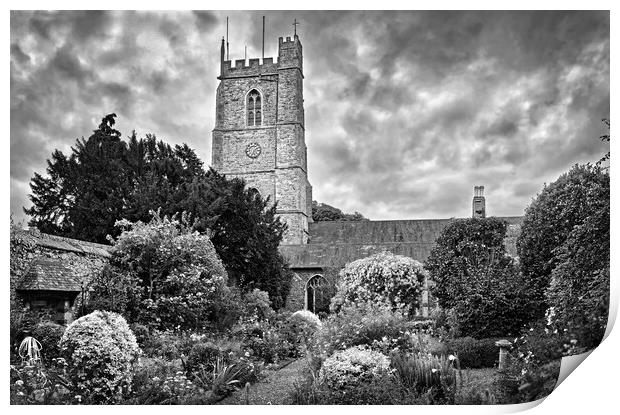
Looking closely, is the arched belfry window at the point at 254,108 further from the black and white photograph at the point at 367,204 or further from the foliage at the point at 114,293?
the foliage at the point at 114,293

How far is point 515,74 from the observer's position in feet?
29.1

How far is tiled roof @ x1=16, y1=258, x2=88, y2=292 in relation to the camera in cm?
877

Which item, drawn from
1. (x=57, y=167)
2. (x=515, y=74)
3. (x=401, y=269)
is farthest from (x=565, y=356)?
(x=57, y=167)

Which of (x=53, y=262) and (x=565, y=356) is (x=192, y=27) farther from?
(x=565, y=356)

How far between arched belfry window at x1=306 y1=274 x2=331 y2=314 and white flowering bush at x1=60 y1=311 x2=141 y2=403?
49.6 ft

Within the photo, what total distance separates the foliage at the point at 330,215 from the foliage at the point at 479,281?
2823 centimetres

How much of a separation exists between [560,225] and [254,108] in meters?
26.0

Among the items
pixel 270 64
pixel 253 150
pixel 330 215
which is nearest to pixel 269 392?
pixel 253 150

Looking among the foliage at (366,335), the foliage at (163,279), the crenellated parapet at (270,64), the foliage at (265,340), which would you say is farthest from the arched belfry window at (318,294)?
the crenellated parapet at (270,64)

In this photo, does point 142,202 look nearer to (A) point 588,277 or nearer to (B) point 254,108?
(A) point 588,277

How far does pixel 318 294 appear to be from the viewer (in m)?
23.5

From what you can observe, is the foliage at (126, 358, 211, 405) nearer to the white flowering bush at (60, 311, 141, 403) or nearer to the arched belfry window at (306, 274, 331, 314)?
the white flowering bush at (60, 311, 141, 403)

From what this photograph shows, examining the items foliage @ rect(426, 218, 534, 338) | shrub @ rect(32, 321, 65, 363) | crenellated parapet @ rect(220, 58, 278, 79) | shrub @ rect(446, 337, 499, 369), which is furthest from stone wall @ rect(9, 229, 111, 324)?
crenellated parapet @ rect(220, 58, 278, 79)

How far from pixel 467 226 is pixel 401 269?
67.7 inches
